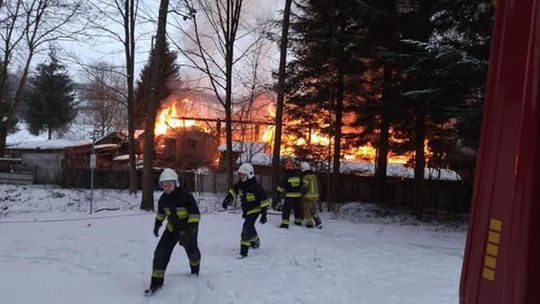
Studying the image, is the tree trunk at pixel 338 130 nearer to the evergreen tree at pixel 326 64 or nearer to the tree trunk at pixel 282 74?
the evergreen tree at pixel 326 64

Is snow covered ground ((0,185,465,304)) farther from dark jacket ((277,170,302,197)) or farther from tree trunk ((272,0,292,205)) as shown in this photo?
tree trunk ((272,0,292,205))

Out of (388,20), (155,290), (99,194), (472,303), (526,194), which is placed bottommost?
(99,194)

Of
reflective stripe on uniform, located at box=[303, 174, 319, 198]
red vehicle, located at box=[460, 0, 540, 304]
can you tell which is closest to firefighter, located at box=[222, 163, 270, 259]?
reflective stripe on uniform, located at box=[303, 174, 319, 198]

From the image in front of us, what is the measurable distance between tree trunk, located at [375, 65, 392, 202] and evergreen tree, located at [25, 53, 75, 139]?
158 ft

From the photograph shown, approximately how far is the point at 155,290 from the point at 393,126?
60.0ft

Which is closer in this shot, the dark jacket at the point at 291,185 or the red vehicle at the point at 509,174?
the red vehicle at the point at 509,174

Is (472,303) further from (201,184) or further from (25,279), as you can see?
(201,184)

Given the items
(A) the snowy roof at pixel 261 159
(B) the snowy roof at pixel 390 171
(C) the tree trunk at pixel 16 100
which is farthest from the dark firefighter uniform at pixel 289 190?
(C) the tree trunk at pixel 16 100

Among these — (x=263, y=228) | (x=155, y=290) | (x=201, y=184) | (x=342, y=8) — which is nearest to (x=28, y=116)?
(x=201, y=184)

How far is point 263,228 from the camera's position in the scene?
48.2 ft

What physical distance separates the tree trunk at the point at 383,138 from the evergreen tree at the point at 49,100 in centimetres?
4818

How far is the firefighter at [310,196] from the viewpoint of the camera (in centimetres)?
1559

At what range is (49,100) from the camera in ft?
209

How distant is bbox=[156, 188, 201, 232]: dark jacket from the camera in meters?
8.36
